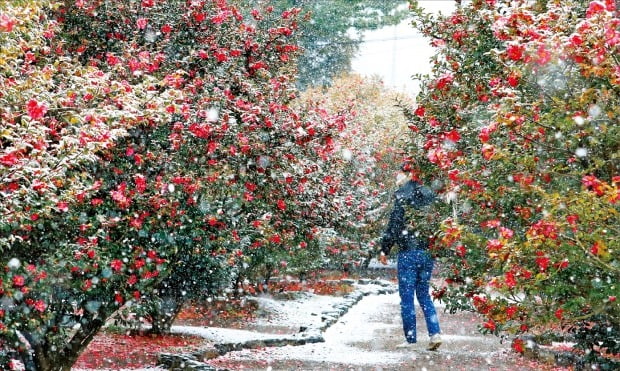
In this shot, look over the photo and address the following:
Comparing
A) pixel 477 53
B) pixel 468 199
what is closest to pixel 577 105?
pixel 468 199

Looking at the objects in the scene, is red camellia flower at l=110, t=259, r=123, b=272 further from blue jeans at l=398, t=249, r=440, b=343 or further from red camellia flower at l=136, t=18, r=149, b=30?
blue jeans at l=398, t=249, r=440, b=343

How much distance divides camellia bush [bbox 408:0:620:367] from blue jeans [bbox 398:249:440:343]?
1925mm

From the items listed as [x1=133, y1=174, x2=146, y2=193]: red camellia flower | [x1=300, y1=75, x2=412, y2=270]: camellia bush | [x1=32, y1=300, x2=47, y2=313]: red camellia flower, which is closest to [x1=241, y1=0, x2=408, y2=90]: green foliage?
[x1=300, y1=75, x2=412, y2=270]: camellia bush

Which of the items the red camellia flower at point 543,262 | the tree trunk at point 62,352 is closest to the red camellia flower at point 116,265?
the tree trunk at point 62,352

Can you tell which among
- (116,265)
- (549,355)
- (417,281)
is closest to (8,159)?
(116,265)

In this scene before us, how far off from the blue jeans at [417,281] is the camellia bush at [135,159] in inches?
50.8

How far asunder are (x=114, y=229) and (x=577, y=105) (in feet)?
11.9

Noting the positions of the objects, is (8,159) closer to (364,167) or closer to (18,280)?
(18,280)

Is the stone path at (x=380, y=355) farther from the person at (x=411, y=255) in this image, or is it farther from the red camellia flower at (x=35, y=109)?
the red camellia flower at (x=35, y=109)

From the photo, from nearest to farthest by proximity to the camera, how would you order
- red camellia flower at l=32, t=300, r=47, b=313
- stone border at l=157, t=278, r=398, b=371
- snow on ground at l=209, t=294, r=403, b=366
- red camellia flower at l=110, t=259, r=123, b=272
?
1. red camellia flower at l=32, t=300, r=47, b=313
2. red camellia flower at l=110, t=259, r=123, b=272
3. stone border at l=157, t=278, r=398, b=371
4. snow on ground at l=209, t=294, r=403, b=366

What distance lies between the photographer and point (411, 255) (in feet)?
27.4

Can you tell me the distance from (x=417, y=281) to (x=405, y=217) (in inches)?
Result: 32.9

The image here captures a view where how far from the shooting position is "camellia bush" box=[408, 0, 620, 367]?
410 centimetres

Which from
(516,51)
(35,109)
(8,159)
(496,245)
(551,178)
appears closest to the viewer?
(8,159)
